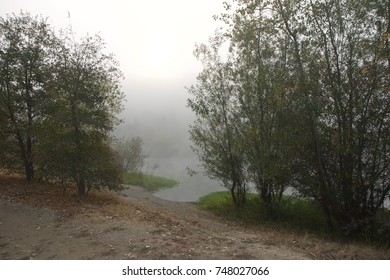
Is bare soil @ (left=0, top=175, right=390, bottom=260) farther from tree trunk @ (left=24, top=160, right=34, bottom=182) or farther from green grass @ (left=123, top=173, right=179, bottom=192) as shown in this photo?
green grass @ (left=123, top=173, right=179, bottom=192)

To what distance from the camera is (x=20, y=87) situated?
25.0 meters

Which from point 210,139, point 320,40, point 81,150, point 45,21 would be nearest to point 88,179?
point 81,150

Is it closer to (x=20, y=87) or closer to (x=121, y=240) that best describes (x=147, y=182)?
(x=20, y=87)

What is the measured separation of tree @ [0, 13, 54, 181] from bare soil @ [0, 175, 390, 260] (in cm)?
610

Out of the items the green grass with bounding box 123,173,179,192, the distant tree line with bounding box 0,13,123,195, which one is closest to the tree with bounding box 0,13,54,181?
the distant tree line with bounding box 0,13,123,195

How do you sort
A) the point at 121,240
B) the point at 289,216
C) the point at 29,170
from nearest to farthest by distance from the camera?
1. the point at 121,240
2. the point at 289,216
3. the point at 29,170

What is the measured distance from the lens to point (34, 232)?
15.8 metres

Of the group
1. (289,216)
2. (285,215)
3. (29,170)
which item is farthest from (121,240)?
(29,170)

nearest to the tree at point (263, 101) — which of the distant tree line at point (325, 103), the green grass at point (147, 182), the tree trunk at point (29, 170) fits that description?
the distant tree line at point (325, 103)

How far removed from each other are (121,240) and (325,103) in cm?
1292

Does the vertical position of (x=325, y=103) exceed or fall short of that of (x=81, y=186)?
it exceeds it

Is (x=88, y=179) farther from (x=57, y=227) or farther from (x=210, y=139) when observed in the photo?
(x=210, y=139)

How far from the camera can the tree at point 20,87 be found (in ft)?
80.9

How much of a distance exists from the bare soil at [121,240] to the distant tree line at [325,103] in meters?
4.23
